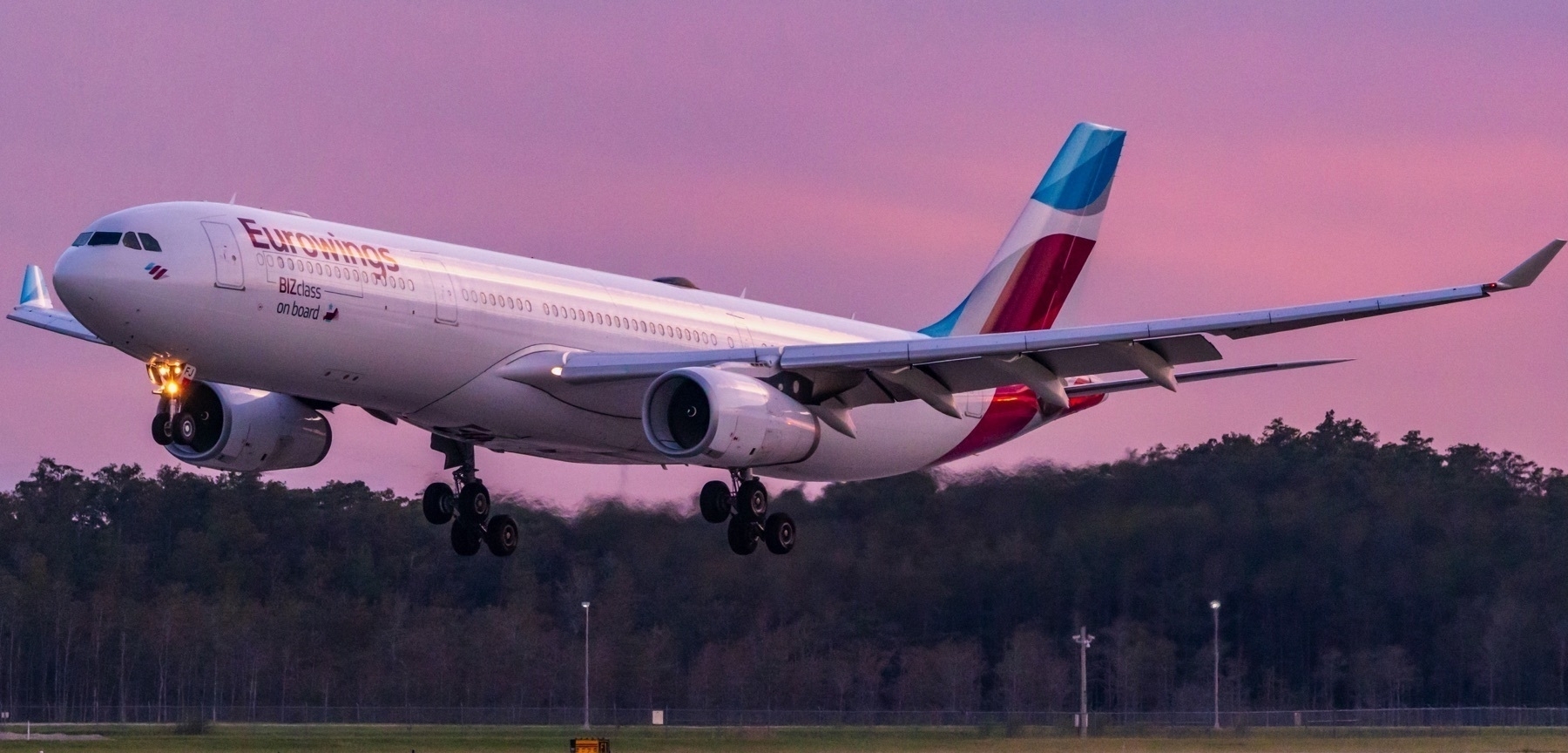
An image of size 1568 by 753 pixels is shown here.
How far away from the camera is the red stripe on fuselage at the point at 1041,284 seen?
45.8m

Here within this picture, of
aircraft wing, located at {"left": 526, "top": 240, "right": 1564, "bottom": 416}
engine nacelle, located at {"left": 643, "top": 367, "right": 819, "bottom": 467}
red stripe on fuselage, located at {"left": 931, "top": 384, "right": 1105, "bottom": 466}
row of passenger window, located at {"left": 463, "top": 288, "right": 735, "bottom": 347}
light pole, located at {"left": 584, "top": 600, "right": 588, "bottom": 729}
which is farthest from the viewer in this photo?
light pole, located at {"left": 584, "top": 600, "right": 588, "bottom": 729}

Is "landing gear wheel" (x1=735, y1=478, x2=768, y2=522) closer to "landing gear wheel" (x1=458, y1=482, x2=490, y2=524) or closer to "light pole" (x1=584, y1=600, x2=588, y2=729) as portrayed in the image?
"landing gear wheel" (x1=458, y1=482, x2=490, y2=524)

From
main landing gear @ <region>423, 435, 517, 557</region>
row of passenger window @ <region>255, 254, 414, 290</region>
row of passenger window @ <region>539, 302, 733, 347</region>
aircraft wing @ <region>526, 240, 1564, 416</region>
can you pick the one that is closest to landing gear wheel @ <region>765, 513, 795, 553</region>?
aircraft wing @ <region>526, 240, 1564, 416</region>

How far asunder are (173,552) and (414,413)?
2918cm

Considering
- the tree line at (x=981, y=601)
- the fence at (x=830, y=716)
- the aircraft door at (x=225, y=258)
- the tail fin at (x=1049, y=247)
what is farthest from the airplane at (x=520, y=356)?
the fence at (x=830, y=716)

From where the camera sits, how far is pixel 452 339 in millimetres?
33844

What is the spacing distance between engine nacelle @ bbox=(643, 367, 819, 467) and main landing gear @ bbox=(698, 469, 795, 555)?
191cm

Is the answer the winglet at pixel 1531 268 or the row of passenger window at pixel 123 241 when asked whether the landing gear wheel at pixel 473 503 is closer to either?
the row of passenger window at pixel 123 241

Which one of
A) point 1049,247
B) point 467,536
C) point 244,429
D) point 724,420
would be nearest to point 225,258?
point 244,429

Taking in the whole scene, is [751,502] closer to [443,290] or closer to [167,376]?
[443,290]

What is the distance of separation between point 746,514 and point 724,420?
3716 mm

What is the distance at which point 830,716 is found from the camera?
52531mm

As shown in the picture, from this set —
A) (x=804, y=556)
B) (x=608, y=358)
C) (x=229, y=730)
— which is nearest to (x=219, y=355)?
(x=608, y=358)

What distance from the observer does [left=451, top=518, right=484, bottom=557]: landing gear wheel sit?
3988 cm
